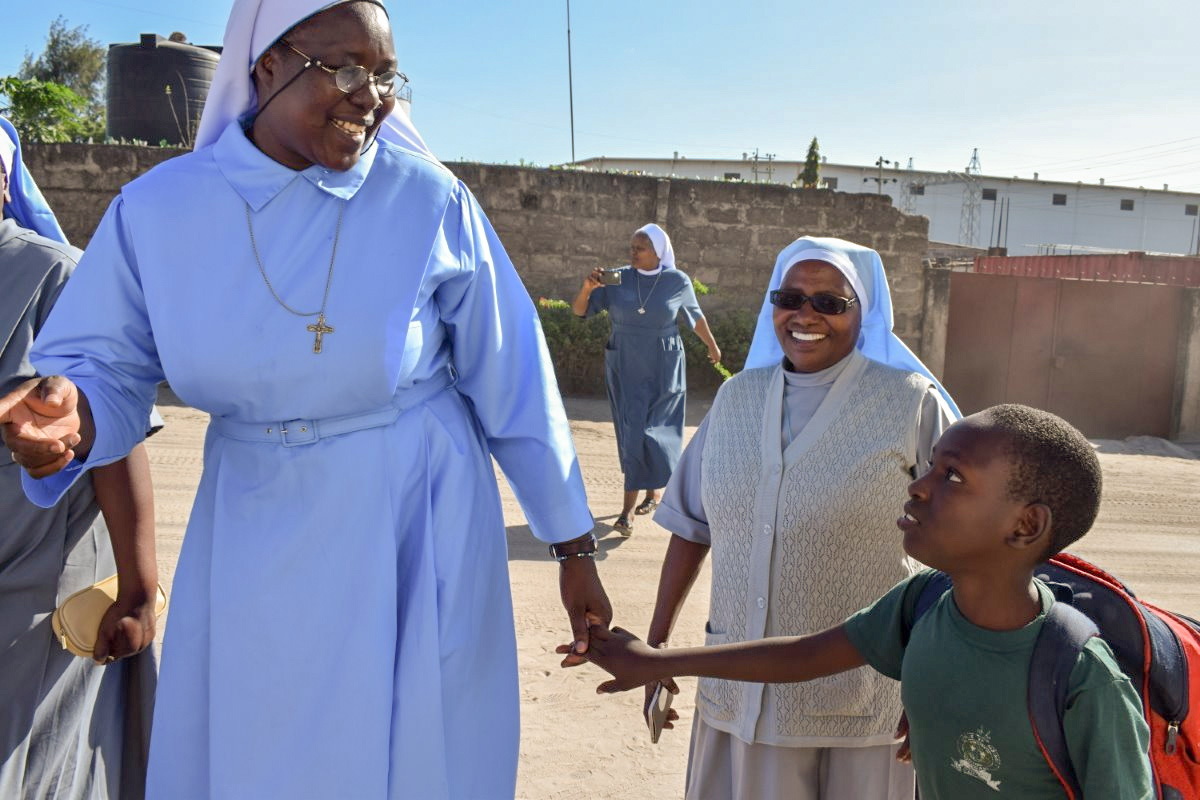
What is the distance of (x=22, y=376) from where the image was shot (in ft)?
8.79

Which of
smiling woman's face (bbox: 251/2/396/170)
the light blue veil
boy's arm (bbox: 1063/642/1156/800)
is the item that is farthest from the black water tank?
boy's arm (bbox: 1063/642/1156/800)

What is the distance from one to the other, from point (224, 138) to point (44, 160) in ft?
38.6

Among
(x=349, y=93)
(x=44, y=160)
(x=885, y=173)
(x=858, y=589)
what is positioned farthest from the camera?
(x=885, y=173)

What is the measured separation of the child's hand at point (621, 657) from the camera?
2.43 metres

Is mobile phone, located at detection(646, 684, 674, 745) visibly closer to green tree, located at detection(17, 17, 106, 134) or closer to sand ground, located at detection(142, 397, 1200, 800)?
sand ground, located at detection(142, 397, 1200, 800)

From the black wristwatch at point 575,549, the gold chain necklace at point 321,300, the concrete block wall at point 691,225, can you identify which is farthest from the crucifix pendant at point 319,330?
the concrete block wall at point 691,225

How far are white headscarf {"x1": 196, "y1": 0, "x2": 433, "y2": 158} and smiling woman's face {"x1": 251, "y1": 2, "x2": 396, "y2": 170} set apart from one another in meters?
0.02

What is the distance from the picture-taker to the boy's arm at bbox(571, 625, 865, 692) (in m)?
2.30

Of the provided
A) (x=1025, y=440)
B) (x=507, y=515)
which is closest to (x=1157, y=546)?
(x=507, y=515)

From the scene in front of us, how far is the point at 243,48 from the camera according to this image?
7.41 ft

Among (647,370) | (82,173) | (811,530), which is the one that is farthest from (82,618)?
(82,173)

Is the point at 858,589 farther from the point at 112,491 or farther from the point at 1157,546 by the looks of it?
the point at 1157,546

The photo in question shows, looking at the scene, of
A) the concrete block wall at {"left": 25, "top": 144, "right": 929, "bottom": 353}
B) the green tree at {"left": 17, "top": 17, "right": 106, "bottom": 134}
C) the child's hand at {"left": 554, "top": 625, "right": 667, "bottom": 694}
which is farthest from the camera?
the green tree at {"left": 17, "top": 17, "right": 106, "bottom": 134}

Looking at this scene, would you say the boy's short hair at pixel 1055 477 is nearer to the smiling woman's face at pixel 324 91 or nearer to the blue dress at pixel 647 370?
the smiling woman's face at pixel 324 91
